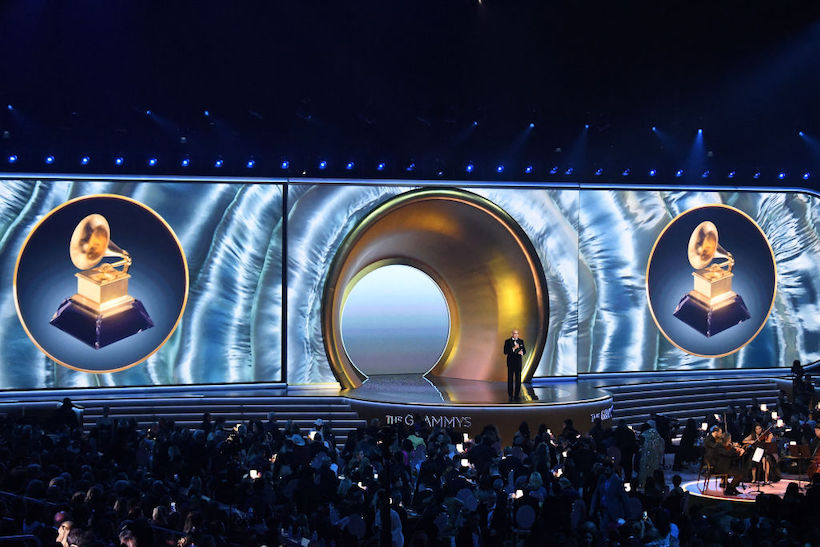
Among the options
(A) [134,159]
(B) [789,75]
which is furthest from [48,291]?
(B) [789,75]

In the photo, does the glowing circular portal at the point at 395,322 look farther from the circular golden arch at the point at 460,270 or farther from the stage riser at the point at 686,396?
the stage riser at the point at 686,396

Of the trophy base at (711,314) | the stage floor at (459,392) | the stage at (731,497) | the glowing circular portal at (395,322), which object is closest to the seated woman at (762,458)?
the stage at (731,497)

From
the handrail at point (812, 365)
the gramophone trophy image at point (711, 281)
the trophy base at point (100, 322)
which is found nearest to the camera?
the trophy base at point (100, 322)

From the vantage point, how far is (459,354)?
21297 mm

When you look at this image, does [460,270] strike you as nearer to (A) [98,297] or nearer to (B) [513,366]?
(B) [513,366]

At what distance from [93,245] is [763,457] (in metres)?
11.7

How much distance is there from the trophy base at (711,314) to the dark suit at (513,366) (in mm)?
5500

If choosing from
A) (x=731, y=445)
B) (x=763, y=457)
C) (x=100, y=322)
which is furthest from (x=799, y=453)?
(x=100, y=322)

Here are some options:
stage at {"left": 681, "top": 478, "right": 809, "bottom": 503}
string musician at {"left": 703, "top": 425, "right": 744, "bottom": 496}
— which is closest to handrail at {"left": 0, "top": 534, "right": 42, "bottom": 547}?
stage at {"left": 681, "top": 478, "right": 809, "bottom": 503}

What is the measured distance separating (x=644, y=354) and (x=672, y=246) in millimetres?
2378

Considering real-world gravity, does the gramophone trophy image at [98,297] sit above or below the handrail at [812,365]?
above

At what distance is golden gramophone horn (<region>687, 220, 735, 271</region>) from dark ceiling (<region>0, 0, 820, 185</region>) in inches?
44.0

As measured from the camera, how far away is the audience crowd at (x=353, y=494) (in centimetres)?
802

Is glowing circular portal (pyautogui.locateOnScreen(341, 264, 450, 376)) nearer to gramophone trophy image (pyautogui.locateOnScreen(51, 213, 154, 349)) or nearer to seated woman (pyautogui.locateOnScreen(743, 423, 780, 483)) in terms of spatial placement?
gramophone trophy image (pyautogui.locateOnScreen(51, 213, 154, 349))
